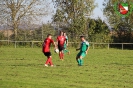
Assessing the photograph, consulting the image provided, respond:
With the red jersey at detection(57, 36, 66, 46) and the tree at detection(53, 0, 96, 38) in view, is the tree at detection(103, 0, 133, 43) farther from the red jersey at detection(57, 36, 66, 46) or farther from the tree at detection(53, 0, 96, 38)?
the red jersey at detection(57, 36, 66, 46)

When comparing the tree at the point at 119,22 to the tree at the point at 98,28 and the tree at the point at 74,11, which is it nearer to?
the tree at the point at 98,28

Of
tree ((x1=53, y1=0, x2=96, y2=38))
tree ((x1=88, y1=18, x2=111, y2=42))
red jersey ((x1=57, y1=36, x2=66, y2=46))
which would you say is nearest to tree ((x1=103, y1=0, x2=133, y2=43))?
tree ((x1=88, y1=18, x2=111, y2=42))

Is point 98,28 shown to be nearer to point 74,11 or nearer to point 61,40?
point 74,11

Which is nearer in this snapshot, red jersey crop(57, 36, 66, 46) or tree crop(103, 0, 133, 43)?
red jersey crop(57, 36, 66, 46)

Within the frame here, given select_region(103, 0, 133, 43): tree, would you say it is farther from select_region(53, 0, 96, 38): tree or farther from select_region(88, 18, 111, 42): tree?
select_region(53, 0, 96, 38): tree

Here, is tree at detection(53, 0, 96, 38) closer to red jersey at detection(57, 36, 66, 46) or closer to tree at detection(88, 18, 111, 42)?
tree at detection(88, 18, 111, 42)

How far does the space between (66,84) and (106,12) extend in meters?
51.7

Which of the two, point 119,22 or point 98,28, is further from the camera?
point 119,22

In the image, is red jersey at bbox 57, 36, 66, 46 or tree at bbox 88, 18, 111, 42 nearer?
red jersey at bbox 57, 36, 66, 46

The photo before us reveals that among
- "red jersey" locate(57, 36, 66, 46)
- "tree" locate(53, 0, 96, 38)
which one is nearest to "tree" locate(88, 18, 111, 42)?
"tree" locate(53, 0, 96, 38)

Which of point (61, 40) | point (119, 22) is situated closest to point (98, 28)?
point (119, 22)

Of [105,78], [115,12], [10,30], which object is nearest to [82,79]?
[105,78]

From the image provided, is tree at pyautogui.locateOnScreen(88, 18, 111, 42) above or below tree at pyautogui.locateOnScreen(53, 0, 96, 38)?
below

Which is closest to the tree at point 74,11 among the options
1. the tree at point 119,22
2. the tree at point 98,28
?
the tree at point 98,28
